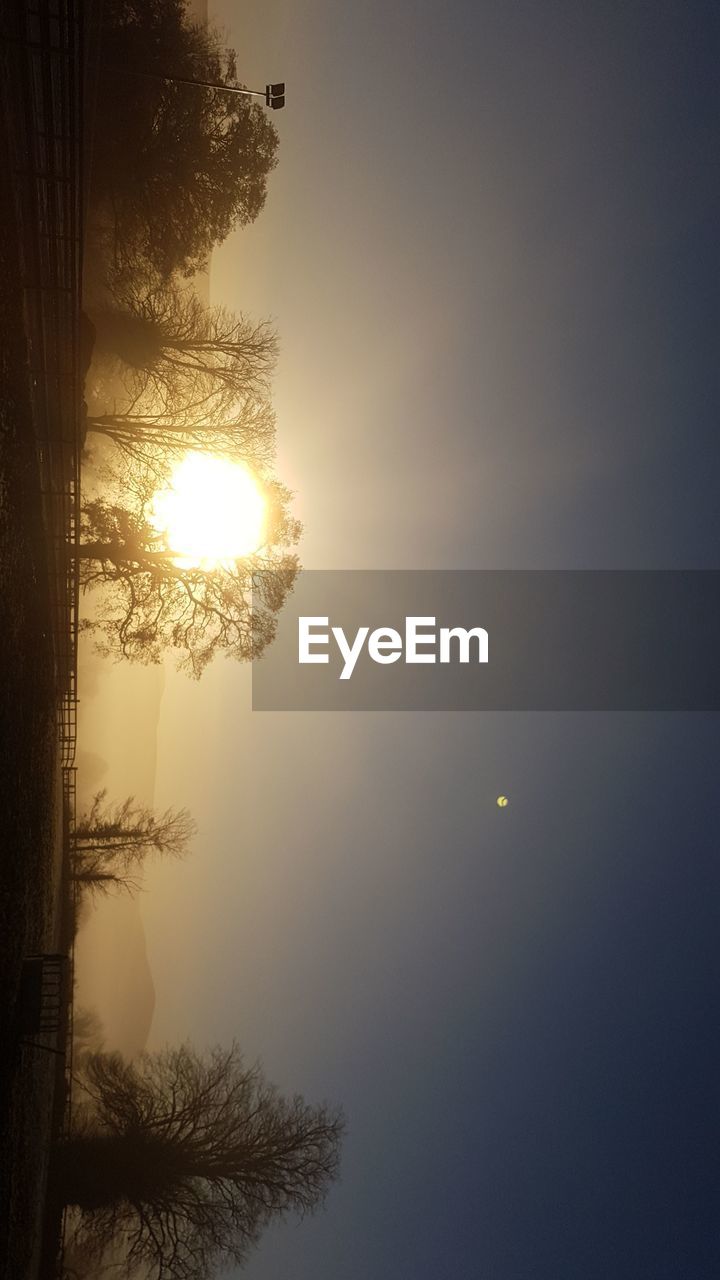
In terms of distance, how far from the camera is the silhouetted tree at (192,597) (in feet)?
57.7

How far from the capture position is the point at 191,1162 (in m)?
18.4

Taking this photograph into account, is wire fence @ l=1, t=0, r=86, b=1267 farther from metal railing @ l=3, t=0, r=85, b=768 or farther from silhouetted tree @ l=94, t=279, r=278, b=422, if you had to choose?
silhouetted tree @ l=94, t=279, r=278, b=422

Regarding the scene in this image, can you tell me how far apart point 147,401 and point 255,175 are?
19.1 feet

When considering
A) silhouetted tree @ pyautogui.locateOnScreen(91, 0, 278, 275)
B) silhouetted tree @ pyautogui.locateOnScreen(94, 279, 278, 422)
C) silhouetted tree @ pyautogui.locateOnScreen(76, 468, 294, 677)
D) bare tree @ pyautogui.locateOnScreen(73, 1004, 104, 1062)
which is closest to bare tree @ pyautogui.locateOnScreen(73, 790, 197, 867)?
bare tree @ pyautogui.locateOnScreen(73, 1004, 104, 1062)

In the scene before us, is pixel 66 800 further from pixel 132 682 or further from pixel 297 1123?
pixel 297 1123

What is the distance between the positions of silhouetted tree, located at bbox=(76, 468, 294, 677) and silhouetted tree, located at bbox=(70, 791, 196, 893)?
8488 millimetres

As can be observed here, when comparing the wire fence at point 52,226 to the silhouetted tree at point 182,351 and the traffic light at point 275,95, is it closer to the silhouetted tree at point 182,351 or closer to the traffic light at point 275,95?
the silhouetted tree at point 182,351

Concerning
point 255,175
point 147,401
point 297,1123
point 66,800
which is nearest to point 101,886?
point 66,800

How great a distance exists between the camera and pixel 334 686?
36000mm

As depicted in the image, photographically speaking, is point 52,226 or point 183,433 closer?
point 52,226

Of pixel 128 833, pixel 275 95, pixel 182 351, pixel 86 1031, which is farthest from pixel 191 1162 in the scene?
pixel 275 95

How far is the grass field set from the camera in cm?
952

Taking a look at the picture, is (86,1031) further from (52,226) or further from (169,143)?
(169,143)

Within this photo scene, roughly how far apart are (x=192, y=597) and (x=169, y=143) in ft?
32.1
